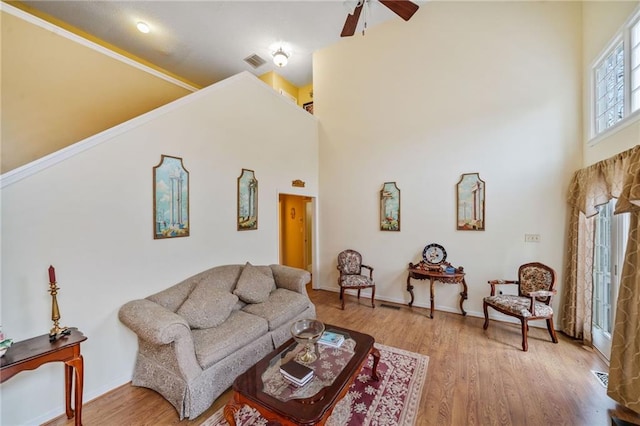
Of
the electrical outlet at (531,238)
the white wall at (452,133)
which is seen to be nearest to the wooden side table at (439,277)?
the white wall at (452,133)

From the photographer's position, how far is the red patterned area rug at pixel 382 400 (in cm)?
185

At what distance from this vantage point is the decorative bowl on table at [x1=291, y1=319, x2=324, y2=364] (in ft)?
6.31

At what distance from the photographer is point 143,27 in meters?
3.99

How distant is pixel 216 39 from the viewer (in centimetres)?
448

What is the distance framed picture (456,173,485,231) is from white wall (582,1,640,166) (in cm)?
121

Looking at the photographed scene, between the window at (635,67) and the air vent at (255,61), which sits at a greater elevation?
the air vent at (255,61)

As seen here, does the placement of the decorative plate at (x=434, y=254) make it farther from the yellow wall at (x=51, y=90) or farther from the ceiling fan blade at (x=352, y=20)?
the yellow wall at (x=51, y=90)

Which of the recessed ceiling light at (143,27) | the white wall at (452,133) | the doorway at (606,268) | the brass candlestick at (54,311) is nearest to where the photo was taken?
the brass candlestick at (54,311)

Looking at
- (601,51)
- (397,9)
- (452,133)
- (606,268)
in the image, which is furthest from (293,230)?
(601,51)

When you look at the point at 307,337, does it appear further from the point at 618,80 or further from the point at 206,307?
the point at 618,80

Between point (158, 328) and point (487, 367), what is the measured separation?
3157mm

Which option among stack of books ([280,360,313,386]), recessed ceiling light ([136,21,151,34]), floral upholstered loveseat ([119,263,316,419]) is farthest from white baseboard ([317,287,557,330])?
recessed ceiling light ([136,21,151,34])

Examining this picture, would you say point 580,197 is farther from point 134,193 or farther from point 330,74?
point 134,193

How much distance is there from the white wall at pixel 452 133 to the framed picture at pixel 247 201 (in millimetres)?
1780
